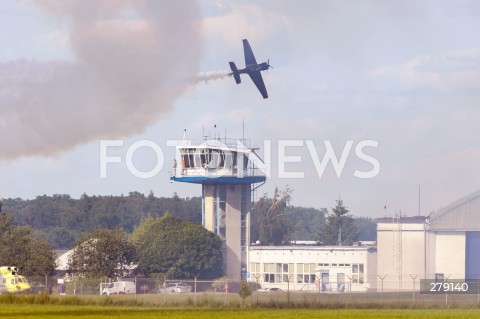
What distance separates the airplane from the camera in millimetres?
122875

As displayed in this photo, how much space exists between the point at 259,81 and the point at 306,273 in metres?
31.0

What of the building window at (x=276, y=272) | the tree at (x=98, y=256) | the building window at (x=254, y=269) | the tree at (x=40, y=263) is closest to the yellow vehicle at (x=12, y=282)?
the tree at (x=40, y=263)

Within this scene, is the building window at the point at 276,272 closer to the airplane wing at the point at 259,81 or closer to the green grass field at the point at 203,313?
the airplane wing at the point at 259,81

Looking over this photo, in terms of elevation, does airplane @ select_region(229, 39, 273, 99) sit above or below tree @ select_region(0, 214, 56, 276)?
above

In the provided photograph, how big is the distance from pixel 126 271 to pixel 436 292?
139 ft

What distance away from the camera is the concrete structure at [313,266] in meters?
146

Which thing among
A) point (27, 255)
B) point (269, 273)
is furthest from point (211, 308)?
point (269, 273)

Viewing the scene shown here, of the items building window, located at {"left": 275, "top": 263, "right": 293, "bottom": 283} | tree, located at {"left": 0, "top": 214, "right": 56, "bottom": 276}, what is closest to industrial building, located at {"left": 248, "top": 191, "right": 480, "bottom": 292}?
building window, located at {"left": 275, "top": 263, "right": 293, "bottom": 283}

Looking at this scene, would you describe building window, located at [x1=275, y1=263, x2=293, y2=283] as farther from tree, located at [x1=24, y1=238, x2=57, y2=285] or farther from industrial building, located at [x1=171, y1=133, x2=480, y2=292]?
tree, located at [x1=24, y1=238, x2=57, y2=285]

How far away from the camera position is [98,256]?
13800cm

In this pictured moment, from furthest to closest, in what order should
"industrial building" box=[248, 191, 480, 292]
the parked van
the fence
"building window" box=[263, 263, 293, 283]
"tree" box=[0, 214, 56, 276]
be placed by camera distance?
Result: "building window" box=[263, 263, 293, 283] → "industrial building" box=[248, 191, 480, 292] → "tree" box=[0, 214, 56, 276] → the parked van → the fence

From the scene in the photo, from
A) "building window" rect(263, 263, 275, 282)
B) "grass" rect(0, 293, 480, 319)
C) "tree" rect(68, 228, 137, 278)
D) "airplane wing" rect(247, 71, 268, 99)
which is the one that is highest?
"airplane wing" rect(247, 71, 268, 99)

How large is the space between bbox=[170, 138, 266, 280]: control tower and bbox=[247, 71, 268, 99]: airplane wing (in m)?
27.1

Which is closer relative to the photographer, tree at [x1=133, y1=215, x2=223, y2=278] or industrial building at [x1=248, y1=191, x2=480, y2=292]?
industrial building at [x1=248, y1=191, x2=480, y2=292]
